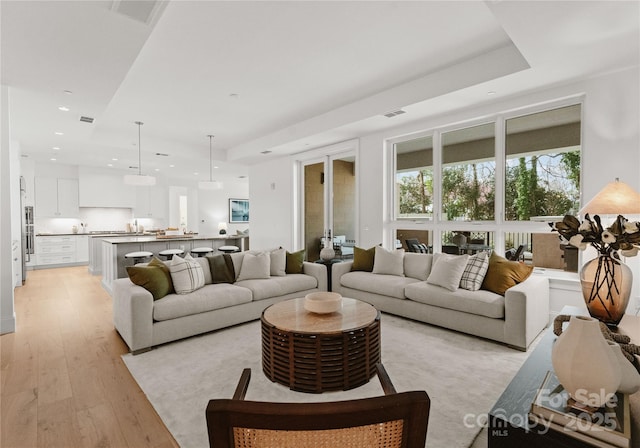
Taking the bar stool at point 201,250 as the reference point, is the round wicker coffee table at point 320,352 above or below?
below

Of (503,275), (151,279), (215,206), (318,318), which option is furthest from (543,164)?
(215,206)

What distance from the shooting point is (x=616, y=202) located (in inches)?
99.4

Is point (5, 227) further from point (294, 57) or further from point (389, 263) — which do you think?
point (389, 263)

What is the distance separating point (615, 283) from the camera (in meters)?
1.89

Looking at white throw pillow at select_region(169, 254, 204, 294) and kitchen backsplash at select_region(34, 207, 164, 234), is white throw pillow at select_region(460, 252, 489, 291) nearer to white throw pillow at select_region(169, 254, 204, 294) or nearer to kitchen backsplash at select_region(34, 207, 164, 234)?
white throw pillow at select_region(169, 254, 204, 294)

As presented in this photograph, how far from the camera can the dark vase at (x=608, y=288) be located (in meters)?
1.89

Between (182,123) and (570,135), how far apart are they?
583 cm

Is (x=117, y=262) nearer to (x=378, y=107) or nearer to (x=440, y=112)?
(x=378, y=107)

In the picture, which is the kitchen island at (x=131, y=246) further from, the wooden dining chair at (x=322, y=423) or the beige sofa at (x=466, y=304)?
the wooden dining chair at (x=322, y=423)

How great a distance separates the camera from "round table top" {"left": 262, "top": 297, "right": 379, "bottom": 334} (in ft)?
8.29

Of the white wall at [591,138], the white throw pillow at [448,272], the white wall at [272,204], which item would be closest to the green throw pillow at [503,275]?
the white throw pillow at [448,272]

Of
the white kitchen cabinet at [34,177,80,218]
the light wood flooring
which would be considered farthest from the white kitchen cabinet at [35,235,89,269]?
the light wood flooring

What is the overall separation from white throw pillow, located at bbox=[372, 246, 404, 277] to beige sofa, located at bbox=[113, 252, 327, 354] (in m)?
1.20

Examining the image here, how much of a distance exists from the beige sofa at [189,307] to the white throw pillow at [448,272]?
5.91ft
